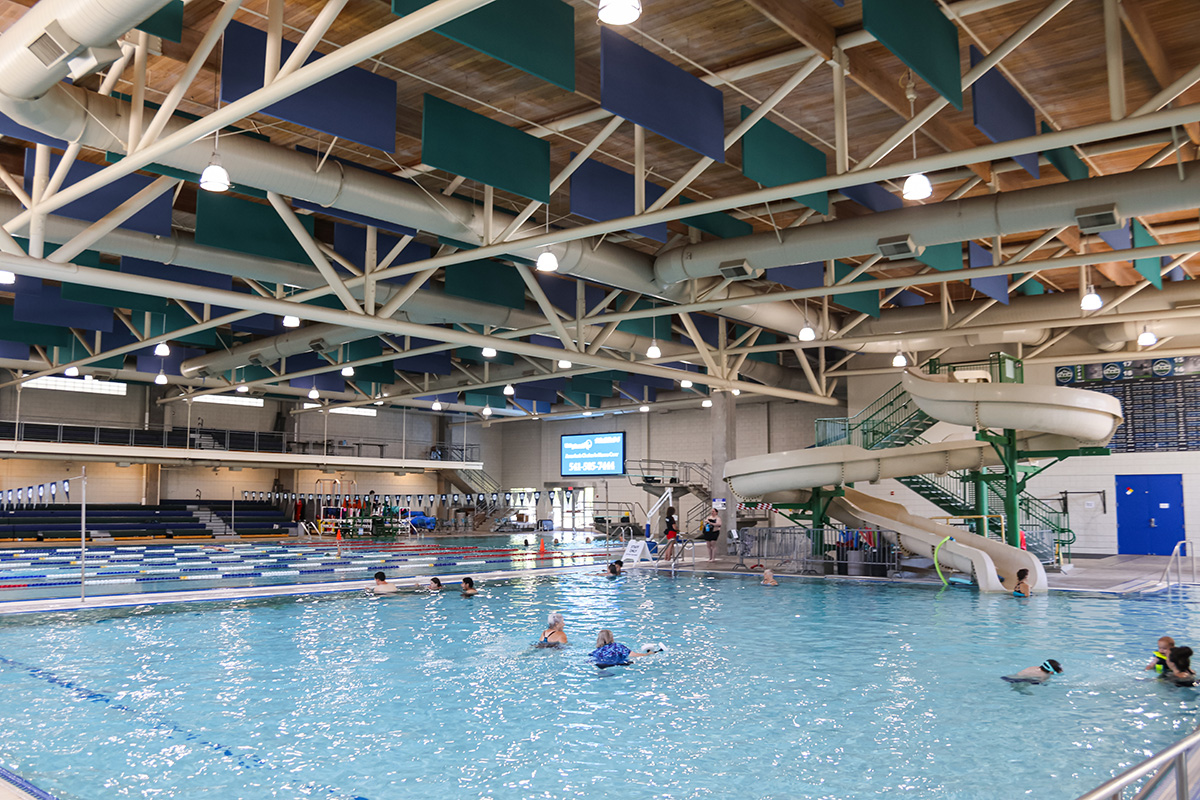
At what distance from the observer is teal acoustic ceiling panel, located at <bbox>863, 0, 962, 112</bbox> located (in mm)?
7027

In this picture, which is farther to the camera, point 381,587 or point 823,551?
point 823,551

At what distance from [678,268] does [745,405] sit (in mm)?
23154

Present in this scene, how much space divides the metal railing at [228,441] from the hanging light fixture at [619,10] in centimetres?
3140

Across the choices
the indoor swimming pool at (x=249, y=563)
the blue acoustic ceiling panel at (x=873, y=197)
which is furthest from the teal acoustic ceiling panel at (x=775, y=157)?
Result: the indoor swimming pool at (x=249, y=563)

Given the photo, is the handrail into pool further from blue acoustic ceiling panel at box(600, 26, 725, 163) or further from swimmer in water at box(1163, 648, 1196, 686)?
swimmer in water at box(1163, 648, 1196, 686)

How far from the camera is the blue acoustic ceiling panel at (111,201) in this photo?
11039 mm

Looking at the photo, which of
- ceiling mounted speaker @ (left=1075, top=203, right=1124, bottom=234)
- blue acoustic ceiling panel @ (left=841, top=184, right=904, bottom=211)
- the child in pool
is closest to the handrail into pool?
the child in pool

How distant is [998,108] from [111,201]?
37.2 ft

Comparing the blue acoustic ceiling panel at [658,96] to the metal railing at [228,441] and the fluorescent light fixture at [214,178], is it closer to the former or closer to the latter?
the fluorescent light fixture at [214,178]

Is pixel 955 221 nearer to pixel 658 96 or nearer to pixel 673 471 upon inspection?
pixel 658 96

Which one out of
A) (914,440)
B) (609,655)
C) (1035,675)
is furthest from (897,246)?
(914,440)

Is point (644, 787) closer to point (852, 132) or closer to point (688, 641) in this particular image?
point (688, 641)

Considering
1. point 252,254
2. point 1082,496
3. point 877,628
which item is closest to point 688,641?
point 877,628

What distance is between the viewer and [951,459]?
65.4 ft
